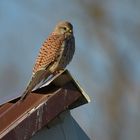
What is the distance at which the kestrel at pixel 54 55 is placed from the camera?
604cm

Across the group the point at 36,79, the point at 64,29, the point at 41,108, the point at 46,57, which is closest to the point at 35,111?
the point at 41,108

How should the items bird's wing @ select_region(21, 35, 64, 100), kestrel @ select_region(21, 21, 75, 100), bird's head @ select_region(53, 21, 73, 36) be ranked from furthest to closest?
bird's head @ select_region(53, 21, 73, 36)
kestrel @ select_region(21, 21, 75, 100)
bird's wing @ select_region(21, 35, 64, 100)

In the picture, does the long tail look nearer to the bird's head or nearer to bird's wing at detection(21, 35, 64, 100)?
bird's wing at detection(21, 35, 64, 100)

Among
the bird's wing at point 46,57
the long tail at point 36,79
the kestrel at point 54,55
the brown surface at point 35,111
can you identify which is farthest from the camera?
the kestrel at point 54,55

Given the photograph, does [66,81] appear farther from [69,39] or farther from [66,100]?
[69,39]

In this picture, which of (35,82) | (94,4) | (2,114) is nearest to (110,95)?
(94,4)

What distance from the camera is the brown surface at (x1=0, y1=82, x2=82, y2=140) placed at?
15.6 ft

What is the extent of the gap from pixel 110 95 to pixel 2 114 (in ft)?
15.9

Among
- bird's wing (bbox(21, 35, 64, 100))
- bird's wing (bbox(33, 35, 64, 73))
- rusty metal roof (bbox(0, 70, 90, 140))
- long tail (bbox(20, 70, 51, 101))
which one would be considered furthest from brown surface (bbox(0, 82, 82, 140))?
bird's wing (bbox(33, 35, 64, 73))

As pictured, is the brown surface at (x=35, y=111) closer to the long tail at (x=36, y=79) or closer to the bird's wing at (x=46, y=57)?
the long tail at (x=36, y=79)

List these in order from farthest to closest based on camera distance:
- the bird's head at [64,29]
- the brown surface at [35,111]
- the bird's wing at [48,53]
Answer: the bird's head at [64,29] < the bird's wing at [48,53] < the brown surface at [35,111]

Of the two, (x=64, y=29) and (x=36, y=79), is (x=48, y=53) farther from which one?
(x=64, y=29)

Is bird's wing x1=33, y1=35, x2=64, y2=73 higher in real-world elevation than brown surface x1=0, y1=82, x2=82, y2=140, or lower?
lower

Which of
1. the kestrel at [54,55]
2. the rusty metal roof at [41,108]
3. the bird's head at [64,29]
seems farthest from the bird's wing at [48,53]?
the rusty metal roof at [41,108]
